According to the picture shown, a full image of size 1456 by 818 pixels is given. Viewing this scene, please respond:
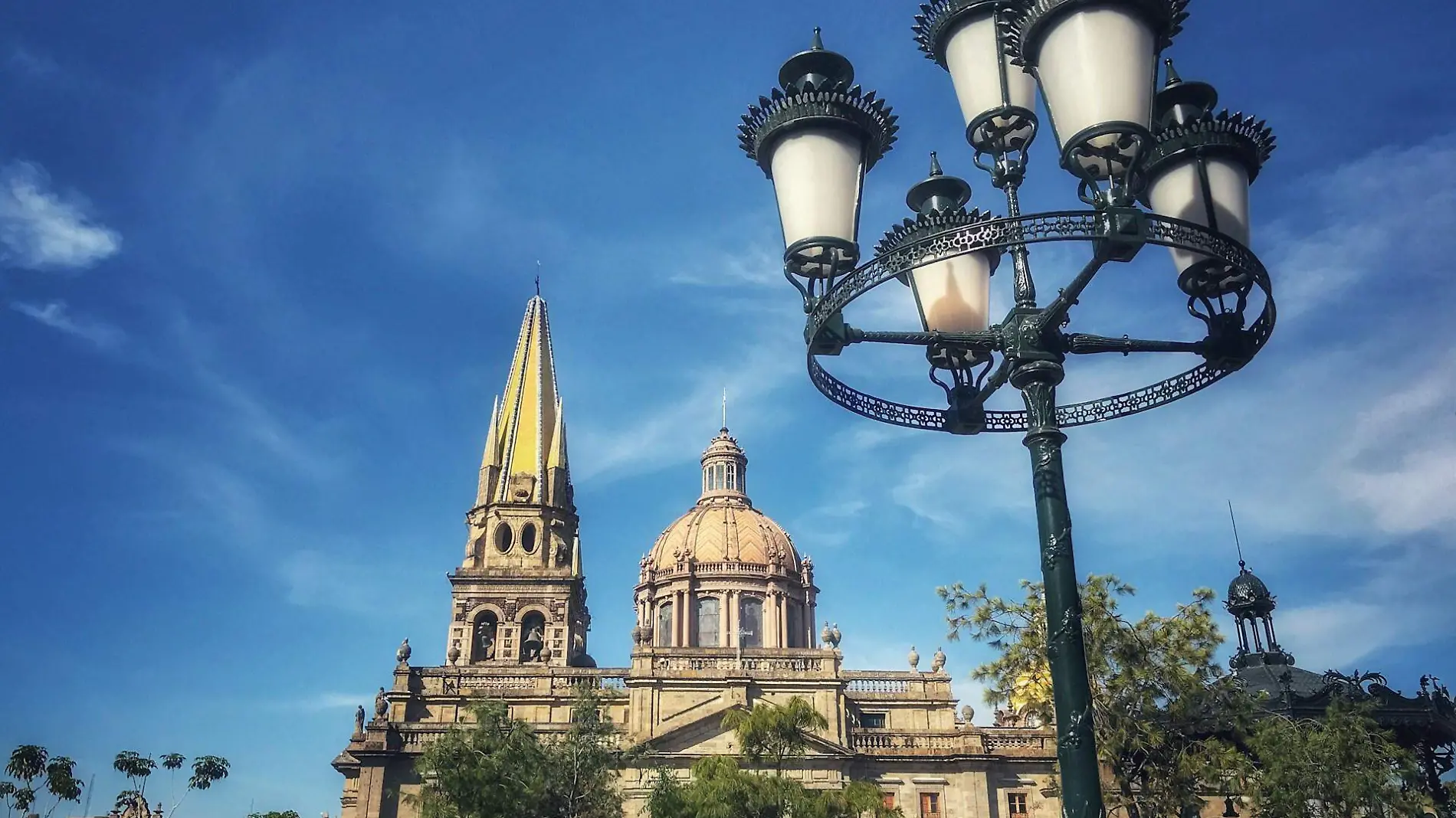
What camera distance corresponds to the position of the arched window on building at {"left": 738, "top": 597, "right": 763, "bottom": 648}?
49.9 meters

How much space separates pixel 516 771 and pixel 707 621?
81.6 feet

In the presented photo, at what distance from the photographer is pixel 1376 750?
24.4 m

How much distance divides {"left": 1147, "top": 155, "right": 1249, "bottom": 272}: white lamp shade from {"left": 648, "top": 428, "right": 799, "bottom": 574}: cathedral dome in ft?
146

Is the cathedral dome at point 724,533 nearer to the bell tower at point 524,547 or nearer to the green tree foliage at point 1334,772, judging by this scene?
the bell tower at point 524,547

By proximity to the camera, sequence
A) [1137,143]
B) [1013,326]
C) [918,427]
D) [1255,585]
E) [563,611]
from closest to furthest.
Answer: [1137,143] → [1013,326] → [918,427] → [1255,585] → [563,611]

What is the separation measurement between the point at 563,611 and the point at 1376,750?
30.1 metres

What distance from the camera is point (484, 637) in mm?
46281

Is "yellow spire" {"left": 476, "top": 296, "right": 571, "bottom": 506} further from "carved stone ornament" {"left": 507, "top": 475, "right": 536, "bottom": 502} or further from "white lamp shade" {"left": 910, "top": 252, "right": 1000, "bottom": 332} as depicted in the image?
"white lamp shade" {"left": 910, "top": 252, "right": 1000, "bottom": 332}

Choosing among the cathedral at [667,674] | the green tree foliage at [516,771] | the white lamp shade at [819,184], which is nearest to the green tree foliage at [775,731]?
the green tree foliage at [516,771]

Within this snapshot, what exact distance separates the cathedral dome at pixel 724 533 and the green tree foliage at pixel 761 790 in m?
22.6

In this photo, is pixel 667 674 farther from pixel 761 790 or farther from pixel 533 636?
pixel 761 790

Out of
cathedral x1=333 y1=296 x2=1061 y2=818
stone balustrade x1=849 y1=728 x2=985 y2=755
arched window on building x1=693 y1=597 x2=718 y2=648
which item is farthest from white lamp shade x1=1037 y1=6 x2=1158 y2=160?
arched window on building x1=693 y1=597 x2=718 y2=648

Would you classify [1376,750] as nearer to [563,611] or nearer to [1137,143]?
[1137,143]

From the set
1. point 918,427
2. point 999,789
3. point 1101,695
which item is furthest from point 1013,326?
point 999,789
